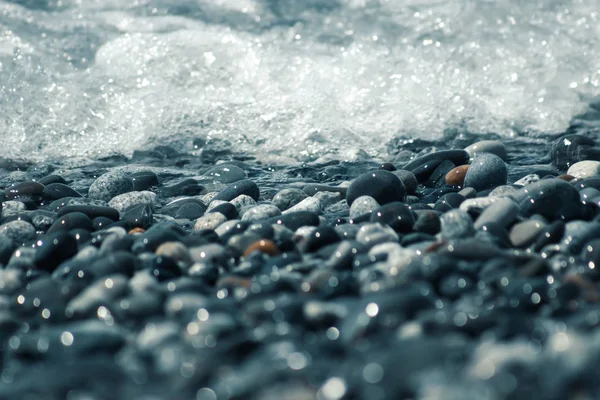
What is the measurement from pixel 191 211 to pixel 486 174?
1566 mm

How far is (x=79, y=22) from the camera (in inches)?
282

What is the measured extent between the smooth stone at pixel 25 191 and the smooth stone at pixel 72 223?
0.78 metres

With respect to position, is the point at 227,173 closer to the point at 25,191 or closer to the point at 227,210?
the point at 227,210

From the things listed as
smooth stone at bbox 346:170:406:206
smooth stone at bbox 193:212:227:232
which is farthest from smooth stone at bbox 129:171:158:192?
smooth stone at bbox 346:170:406:206

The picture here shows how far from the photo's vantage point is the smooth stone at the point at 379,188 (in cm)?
369

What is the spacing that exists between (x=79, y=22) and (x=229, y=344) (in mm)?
5929

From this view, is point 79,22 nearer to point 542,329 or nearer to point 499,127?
point 499,127

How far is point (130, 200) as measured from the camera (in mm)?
4035

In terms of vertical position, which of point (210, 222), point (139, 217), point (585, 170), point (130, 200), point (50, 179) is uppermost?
point (585, 170)

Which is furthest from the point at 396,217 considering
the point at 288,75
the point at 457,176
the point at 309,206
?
the point at 288,75

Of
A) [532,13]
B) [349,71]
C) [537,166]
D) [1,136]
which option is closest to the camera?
[537,166]

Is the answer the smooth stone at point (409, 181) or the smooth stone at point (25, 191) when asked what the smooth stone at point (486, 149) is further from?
the smooth stone at point (25, 191)

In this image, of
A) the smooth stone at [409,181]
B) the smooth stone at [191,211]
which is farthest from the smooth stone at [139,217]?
the smooth stone at [409,181]

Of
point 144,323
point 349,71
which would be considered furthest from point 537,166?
point 144,323
